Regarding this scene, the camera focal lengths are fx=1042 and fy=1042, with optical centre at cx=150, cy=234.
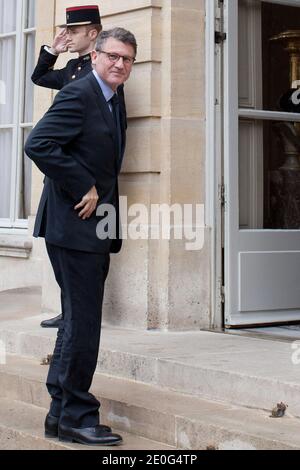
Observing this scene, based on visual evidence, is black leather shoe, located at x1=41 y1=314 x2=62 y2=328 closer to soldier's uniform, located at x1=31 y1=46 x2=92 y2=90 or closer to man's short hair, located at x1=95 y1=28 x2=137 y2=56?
soldier's uniform, located at x1=31 y1=46 x2=92 y2=90

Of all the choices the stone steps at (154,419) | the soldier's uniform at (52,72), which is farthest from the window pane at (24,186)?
the stone steps at (154,419)

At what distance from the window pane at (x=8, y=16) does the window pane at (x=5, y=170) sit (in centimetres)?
93

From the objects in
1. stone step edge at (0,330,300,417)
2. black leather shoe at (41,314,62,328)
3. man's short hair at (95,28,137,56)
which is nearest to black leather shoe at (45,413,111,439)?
stone step edge at (0,330,300,417)

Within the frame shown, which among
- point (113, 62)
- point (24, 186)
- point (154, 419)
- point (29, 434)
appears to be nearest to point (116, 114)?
point (113, 62)

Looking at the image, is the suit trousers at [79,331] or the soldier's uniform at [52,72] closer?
the suit trousers at [79,331]

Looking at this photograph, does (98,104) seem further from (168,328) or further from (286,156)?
(286,156)

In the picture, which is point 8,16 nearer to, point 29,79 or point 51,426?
point 29,79

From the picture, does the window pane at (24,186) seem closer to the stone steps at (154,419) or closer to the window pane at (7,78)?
the window pane at (7,78)

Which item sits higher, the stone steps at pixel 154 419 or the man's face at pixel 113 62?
the man's face at pixel 113 62

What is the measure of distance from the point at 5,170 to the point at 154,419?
5118mm

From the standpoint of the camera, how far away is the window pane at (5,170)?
9453 mm

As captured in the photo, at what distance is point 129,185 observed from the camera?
262 inches

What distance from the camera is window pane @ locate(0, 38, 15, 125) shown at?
372 inches

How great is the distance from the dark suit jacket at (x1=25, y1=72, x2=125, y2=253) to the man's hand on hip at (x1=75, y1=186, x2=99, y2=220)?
0.02m
